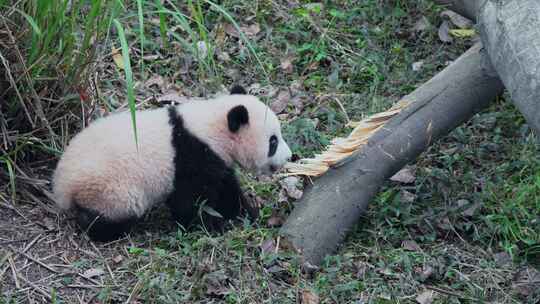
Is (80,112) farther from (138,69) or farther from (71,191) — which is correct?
(138,69)

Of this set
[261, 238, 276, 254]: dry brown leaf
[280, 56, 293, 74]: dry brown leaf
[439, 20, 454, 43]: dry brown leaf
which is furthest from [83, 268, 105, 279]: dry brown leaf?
[439, 20, 454, 43]: dry brown leaf

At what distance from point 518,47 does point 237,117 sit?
1721 millimetres

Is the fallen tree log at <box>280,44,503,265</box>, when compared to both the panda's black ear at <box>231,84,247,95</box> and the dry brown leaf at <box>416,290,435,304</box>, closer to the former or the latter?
the dry brown leaf at <box>416,290,435,304</box>

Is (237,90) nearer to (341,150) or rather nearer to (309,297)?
(341,150)

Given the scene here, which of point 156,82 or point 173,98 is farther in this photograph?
point 156,82

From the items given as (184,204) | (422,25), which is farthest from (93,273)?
(422,25)

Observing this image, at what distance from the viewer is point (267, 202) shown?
5.00 metres

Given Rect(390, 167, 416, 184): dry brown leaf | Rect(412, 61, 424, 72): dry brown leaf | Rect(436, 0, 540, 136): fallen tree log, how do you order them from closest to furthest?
1. Rect(436, 0, 540, 136): fallen tree log
2. Rect(390, 167, 416, 184): dry brown leaf
3. Rect(412, 61, 424, 72): dry brown leaf

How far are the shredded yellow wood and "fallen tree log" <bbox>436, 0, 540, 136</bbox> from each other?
0.81 metres

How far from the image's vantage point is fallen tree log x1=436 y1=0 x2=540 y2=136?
3.75 metres

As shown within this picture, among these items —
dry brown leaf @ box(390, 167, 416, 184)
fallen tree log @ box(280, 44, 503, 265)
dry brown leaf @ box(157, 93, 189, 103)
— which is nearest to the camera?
fallen tree log @ box(280, 44, 503, 265)

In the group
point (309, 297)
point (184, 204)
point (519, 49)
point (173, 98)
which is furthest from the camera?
point (173, 98)

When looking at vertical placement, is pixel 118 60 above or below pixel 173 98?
above

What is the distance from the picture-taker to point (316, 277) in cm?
420
